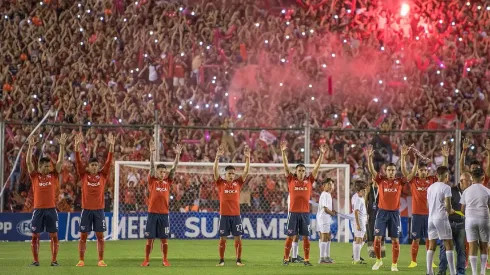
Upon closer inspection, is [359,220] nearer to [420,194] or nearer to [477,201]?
[420,194]

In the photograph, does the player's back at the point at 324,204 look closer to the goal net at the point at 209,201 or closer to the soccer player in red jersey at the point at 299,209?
the soccer player in red jersey at the point at 299,209

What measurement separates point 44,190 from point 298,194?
5447mm

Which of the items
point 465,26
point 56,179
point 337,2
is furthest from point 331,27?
point 56,179

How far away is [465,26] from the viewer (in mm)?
33844

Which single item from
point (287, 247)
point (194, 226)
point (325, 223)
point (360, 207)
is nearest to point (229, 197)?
point (287, 247)

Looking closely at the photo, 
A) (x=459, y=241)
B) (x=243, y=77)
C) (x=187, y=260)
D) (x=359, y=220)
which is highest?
(x=243, y=77)

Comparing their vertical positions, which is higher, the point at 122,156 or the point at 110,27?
the point at 110,27

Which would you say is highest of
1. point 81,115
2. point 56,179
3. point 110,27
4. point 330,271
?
point 110,27

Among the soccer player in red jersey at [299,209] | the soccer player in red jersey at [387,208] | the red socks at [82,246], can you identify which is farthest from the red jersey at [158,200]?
the soccer player in red jersey at [387,208]

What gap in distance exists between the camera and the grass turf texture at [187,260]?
18266mm

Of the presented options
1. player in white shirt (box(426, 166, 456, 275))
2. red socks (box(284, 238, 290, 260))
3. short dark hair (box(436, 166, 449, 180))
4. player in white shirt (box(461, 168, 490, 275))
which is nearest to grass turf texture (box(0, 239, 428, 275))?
red socks (box(284, 238, 290, 260))

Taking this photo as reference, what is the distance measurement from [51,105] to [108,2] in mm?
5623

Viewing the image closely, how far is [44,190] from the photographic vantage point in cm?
1928

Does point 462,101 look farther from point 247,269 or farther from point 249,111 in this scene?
point 247,269
